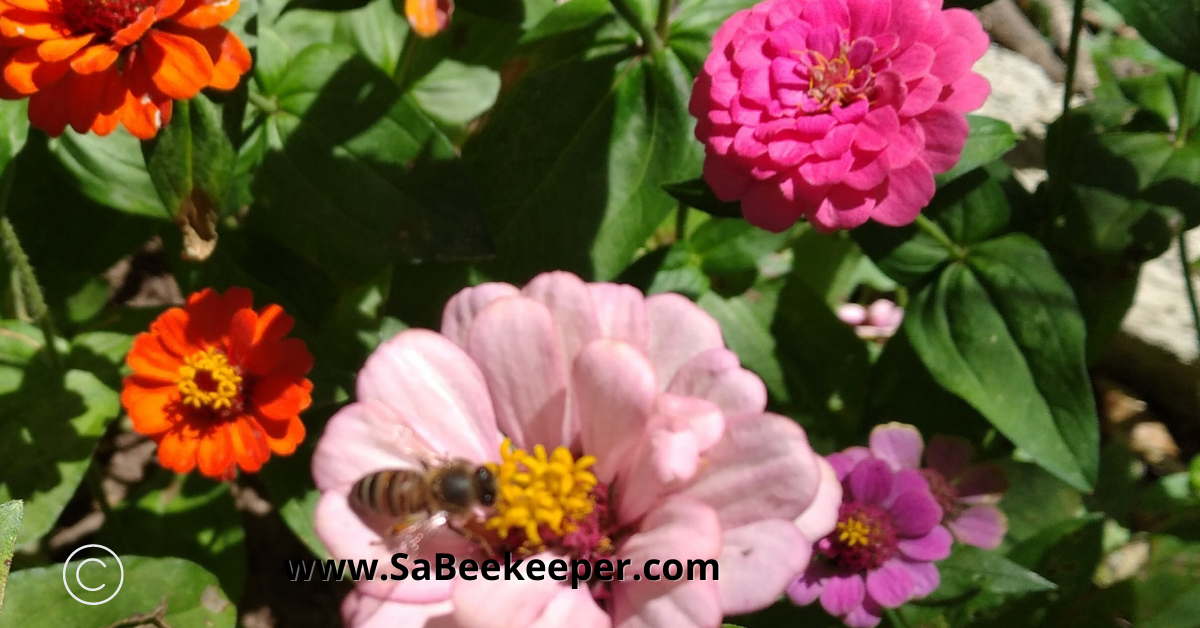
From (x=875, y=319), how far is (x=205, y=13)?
1180 mm

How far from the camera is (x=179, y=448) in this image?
995 mm

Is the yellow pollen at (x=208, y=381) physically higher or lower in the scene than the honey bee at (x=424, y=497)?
lower

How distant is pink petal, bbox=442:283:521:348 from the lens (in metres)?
0.77

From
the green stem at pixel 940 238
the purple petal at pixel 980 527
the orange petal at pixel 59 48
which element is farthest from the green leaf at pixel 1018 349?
the orange petal at pixel 59 48

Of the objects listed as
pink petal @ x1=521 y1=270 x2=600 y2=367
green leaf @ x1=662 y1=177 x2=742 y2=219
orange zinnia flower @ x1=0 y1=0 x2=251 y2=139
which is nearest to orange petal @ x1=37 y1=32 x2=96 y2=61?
orange zinnia flower @ x1=0 y1=0 x2=251 y2=139

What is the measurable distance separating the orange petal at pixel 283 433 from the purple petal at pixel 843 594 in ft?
1.89

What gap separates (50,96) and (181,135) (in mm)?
115

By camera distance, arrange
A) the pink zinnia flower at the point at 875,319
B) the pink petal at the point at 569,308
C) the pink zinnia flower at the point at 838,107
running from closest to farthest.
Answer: the pink petal at the point at 569,308, the pink zinnia flower at the point at 838,107, the pink zinnia flower at the point at 875,319

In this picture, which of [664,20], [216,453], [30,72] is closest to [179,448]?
[216,453]

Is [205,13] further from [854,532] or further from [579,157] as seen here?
[854,532]

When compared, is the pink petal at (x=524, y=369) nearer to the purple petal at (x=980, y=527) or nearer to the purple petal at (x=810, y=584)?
the purple petal at (x=810, y=584)

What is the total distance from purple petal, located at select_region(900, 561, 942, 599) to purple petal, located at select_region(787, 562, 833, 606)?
0.26 feet

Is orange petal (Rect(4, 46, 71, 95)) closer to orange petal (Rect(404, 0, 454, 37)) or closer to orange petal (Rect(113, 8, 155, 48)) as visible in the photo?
orange petal (Rect(113, 8, 155, 48))

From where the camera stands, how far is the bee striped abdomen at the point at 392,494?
70 cm
